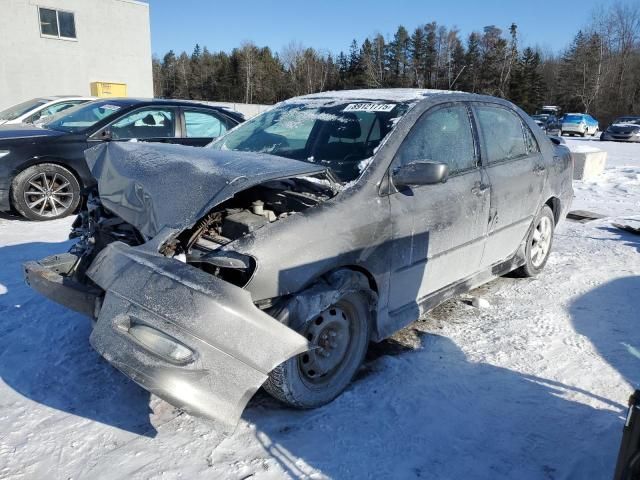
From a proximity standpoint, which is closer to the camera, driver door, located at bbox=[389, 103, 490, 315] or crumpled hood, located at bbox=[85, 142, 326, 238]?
crumpled hood, located at bbox=[85, 142, 326, 238]

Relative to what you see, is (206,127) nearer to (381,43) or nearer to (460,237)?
(460,237)

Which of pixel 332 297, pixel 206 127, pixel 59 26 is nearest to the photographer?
pixel 332 297

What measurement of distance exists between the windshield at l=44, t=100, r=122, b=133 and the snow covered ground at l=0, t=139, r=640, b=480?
331 cm

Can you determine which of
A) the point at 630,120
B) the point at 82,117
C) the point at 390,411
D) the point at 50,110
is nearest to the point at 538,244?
the point at 390,411

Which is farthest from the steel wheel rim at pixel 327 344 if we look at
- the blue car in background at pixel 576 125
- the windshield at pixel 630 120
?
the blue car in background at pixel 576 125

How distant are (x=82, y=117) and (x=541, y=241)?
605 cm

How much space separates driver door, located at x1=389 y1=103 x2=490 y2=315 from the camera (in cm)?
316

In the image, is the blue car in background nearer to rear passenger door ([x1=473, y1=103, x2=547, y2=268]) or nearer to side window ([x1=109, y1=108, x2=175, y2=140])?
side window ([x1=109, y1=108, x2=175, y2=140])

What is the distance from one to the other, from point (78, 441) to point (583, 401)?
2.70m

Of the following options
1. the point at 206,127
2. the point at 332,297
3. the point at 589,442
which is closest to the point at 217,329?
the point at 332,297

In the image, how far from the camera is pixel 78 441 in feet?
8.19

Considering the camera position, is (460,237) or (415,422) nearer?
(415,422)

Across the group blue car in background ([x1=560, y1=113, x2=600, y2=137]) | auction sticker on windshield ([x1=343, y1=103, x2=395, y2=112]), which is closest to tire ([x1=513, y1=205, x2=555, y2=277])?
auction sticker on windshield ([x1=343, y1=103, x2=395, y2=112])

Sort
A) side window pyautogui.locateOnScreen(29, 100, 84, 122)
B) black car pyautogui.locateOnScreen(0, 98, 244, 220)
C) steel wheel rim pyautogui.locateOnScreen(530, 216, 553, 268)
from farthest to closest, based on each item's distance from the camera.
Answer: side window pyautogui.locateOnScreen(29, 100, 84, 122), black car pyautogui.locateOnScreen(0, 98, 244, 220), steel wheel rim pyautogui.locateOnScreen(530, 216, 553, 268)
